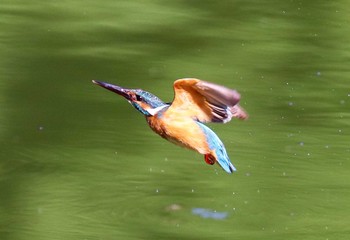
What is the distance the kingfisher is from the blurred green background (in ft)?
2.17

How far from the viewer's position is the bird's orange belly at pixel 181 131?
6.18 feet

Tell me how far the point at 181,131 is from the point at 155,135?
3.73ft

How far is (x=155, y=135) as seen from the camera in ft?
9.93

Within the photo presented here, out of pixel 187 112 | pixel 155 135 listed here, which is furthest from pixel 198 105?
pixel 155 135

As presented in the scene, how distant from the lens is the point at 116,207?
2662mm

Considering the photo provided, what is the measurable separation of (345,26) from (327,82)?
46 centimetres

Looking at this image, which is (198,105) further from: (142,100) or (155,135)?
(155,135)

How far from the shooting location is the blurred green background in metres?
2.63

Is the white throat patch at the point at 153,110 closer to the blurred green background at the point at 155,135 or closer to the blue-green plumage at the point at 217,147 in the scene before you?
the blue-green plumage at the point at 217,147

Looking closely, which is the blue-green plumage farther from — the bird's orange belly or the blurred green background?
the blurred green background

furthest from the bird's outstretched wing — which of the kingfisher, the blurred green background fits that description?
the blurred green background

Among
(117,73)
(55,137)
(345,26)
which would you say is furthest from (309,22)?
(55,137)

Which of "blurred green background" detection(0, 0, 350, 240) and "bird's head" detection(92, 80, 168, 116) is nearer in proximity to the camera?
"bird's head" detection(92, 80, 168, 116)

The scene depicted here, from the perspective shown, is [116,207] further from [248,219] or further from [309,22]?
[309,22]
